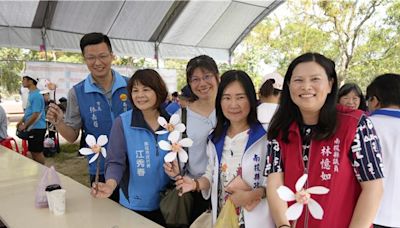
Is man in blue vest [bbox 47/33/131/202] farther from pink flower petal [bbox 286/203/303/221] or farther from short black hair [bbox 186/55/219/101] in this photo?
pink flower petal [bbox 286/203/303/221]

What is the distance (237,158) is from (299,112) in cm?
41

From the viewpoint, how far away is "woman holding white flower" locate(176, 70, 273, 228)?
1.43 metres

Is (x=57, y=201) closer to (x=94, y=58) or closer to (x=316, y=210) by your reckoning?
(x=94, y=58)

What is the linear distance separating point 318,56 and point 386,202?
102cm

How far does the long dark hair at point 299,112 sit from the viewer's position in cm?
120

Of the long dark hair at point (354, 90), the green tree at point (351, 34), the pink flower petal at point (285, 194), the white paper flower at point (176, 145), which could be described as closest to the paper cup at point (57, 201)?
the white paper flower at point (176, 145)

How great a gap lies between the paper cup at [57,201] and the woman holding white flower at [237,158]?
0.63m

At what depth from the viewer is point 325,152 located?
1.19 metres

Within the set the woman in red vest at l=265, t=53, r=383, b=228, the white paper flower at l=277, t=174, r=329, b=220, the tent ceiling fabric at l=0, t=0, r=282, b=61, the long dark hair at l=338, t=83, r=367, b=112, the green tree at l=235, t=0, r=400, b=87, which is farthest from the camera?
the green tree at l=235, t=0, r=400, b=87

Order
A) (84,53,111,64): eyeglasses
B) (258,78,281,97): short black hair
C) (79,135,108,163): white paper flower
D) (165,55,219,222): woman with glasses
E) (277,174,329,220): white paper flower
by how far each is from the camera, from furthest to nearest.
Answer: (258,78,281,97): short black hair
(84,53,111,64): eyeglasses
(165,55,219,222): woman with glasses
(79,135,108,163): white paper flower
(277,174,329,220): white paper flower

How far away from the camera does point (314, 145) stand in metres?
1.22

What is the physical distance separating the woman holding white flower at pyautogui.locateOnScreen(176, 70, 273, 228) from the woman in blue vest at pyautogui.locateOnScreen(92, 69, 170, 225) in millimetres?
252

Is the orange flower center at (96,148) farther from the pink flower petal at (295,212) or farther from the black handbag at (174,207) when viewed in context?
the pink flower petal at (295,212)

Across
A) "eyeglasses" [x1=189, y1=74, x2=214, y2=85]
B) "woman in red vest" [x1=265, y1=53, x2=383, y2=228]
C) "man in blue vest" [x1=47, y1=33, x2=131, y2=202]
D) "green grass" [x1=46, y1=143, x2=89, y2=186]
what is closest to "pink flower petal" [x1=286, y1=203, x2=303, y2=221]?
"woman in red vest" [x1=265, y1=53, x2=383, y2=228]
